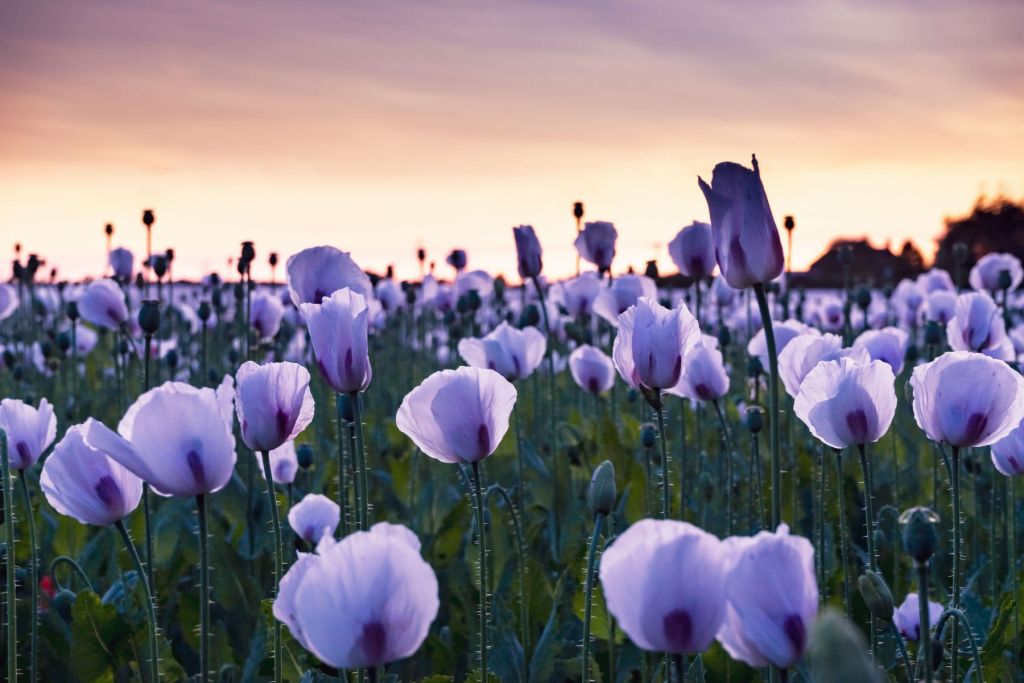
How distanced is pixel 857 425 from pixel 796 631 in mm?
710

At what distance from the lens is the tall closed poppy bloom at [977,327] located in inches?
108

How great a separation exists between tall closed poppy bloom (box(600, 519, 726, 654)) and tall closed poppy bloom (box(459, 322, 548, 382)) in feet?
6.28

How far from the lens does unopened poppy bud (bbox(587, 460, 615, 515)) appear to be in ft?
4.77

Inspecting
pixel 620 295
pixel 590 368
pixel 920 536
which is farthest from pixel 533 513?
pixel 920 536

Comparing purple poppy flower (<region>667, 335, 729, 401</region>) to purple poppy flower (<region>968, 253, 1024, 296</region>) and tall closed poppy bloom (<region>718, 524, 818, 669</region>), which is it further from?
purple poppy flower (<region>968, 253, 1024, 296</region>)

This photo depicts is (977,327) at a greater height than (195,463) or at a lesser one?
greater

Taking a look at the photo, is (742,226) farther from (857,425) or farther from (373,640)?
(373,640)

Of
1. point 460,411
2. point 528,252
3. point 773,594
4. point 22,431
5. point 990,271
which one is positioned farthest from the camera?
point 990,271

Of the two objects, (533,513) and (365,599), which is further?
(533,513)

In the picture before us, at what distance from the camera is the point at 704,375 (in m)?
2.57

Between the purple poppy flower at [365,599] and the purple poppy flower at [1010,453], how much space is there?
1.32m

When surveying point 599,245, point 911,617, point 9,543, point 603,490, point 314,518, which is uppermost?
point 599,245

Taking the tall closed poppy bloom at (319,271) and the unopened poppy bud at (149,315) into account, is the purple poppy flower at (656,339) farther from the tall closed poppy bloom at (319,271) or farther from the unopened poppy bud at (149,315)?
the unopened poppy bud at (149,315)

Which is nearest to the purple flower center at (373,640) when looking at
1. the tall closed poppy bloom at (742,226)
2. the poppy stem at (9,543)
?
the tall closed poppy bloom at (742,226)
